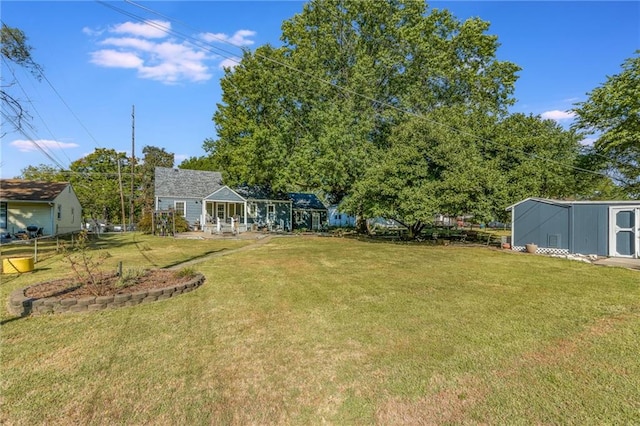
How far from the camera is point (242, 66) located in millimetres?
26625

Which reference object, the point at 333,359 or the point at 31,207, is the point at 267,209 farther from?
the point at 333,359

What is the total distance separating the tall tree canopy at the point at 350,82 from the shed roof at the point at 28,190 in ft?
39.4

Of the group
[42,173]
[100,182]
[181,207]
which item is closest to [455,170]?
[181,207]

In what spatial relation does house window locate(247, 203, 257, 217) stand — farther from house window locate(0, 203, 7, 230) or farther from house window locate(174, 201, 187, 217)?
house window locate(0, 203, 7, 230)

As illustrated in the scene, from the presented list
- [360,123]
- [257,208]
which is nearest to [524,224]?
[360,123]

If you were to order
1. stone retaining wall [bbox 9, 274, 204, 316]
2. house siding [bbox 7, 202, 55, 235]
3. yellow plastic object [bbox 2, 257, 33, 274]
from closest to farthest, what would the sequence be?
stone retaining wall [bbox 9, 274, 204, 316] → yellow plastic object [bbox 2, 257, 33, 274] → house siding [bbox 7, 202, 55, 235]

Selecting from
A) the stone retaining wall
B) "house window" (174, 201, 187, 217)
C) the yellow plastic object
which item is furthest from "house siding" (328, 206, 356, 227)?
the stone retaining wall

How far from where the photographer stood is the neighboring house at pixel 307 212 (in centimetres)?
3222

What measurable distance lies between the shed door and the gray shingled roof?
27546mm

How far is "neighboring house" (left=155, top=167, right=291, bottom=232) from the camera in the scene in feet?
89.3

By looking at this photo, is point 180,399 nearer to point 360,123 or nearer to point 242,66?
point 360,123

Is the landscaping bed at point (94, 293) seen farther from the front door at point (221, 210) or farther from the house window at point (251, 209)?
the house window at point (251, 209)

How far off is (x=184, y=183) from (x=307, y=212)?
38.5 feet

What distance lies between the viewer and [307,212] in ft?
108
